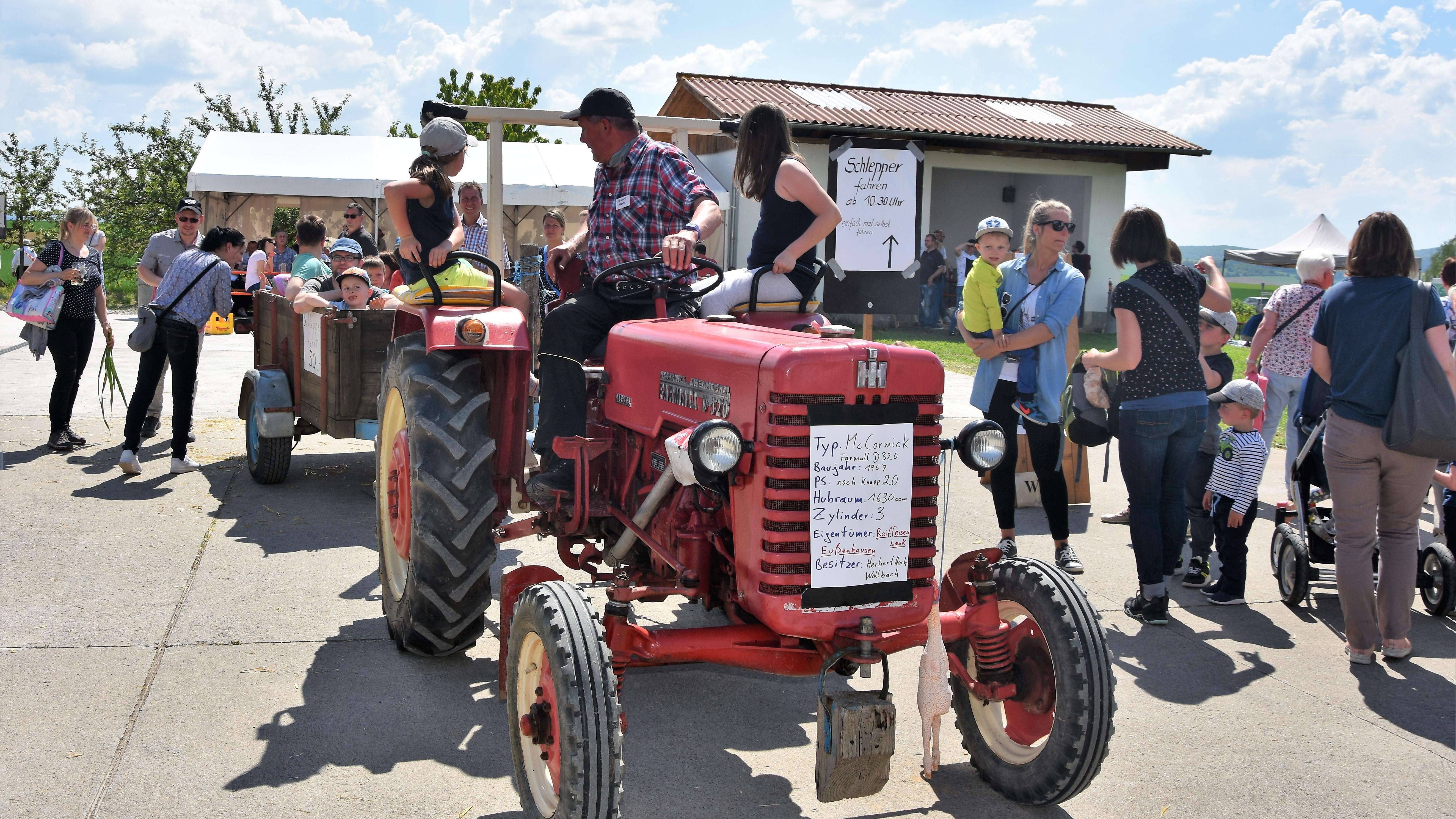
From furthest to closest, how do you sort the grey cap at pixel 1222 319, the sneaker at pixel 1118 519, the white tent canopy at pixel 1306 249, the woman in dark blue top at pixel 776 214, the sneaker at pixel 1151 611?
the white tent canopy at pixel 1306 249, the sneaker at pixel 1118 519, the grey cap at pixel 1222 319, the sneaker at pixel 1151 611, the woman in dark blue top at pixel 776 214

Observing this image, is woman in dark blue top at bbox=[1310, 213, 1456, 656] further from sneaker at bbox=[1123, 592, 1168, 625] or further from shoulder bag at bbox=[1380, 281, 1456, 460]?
sneaker at bbox=[1123, 592, 1168, 625]

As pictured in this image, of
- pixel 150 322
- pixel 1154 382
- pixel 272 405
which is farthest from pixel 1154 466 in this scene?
pixel 150 322

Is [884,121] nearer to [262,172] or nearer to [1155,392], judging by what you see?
[262,172]

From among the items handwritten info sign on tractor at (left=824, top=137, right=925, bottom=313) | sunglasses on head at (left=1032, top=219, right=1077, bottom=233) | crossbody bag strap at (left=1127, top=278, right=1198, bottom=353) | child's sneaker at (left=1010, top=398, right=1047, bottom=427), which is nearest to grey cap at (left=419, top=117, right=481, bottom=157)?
sunglasses on head at (left=1032, top=219, right=1077, bottom=233)

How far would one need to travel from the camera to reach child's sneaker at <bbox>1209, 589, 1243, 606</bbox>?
216 inches

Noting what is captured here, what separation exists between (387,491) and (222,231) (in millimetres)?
4394

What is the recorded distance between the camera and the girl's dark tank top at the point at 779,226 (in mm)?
4406

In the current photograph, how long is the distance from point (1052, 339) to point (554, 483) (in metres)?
2.85

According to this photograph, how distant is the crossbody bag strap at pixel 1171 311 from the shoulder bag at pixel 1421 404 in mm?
800

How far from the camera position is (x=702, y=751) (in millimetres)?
3613

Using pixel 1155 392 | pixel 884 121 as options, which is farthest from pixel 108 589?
pixel 884 121

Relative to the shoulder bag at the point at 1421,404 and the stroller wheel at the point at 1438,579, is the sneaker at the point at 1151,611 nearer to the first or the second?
the shoulder bag at the point at 1421,404

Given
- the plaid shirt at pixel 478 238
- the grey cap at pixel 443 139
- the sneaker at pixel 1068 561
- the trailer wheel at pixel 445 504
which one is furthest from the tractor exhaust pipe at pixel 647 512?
the plaid shirt at pixel 478 238

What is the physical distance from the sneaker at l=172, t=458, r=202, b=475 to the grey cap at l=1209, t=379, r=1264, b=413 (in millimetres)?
6735
